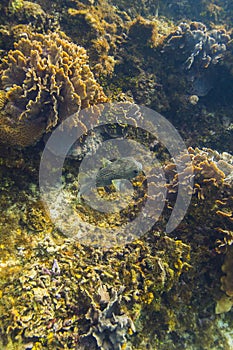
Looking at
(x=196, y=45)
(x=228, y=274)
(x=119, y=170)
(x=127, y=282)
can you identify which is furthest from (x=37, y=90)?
(x=196, y=45)

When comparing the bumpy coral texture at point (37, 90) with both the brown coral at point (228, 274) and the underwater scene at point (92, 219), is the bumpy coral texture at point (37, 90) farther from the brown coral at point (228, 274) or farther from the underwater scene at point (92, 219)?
the brown coral at point (228, 274)

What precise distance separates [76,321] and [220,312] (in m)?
2.25

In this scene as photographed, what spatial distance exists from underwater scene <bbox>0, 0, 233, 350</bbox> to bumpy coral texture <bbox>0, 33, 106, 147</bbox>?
2cm

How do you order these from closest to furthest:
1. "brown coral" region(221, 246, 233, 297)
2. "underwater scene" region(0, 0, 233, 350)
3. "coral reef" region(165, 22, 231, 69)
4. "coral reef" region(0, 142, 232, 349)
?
"coral reef" region(0, 142, 232, 349)
"underwater scene" region(0, 0, 233, 350)
"brown coral" region(221, 246, 233, 297)
"coral reef" region(165, 22, 231, 69)

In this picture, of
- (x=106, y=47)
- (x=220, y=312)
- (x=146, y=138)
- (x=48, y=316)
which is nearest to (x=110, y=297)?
(x=48, y=316)

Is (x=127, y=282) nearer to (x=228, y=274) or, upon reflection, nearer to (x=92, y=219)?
(x=92, y=219)

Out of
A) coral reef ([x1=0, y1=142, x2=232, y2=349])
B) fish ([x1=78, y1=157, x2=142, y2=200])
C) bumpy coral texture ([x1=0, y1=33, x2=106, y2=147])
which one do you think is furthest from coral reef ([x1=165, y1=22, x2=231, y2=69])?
fish ([x1=78, y1=157, x2=142, y2=200])

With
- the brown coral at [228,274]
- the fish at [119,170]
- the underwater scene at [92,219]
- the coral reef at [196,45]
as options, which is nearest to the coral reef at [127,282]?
the underwater scene at [92,219]

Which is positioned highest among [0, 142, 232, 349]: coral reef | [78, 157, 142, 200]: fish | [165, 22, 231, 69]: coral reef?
[165, 22, 231, 69]: coral reef

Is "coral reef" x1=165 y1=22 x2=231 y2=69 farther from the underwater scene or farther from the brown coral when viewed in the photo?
the brown coral

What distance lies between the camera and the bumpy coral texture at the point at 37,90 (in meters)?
4.02

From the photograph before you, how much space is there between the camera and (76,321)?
3.35 m

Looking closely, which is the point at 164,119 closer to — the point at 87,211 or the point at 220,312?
the point at 87,211

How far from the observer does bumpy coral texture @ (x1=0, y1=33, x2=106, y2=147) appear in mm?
4023
